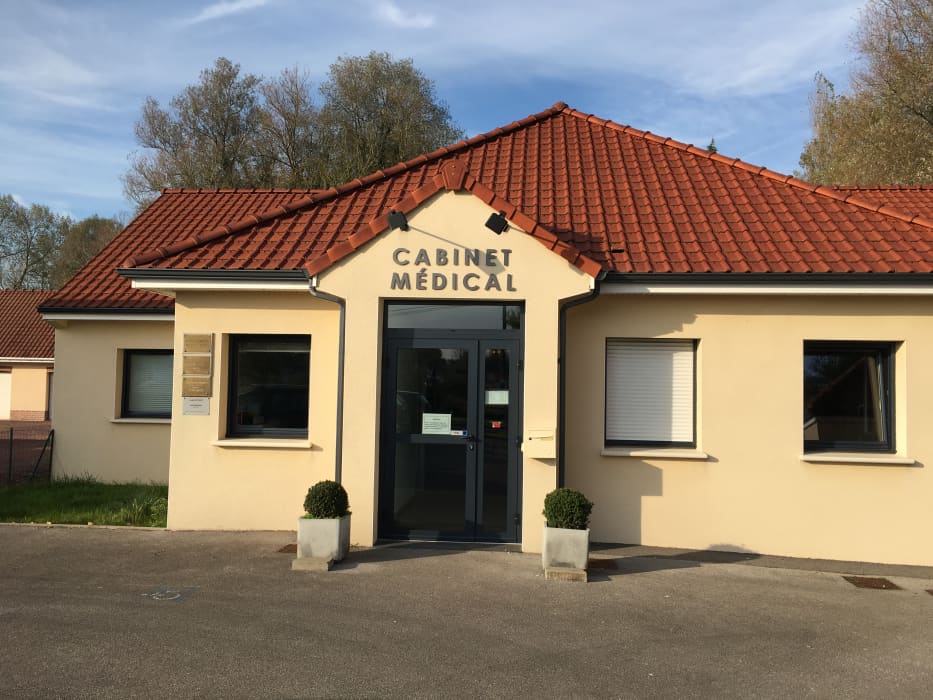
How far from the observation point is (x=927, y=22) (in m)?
21.1

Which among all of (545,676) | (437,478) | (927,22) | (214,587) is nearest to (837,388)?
(437,478)

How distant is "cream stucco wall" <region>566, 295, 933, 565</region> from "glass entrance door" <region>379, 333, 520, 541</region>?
896 millimetres

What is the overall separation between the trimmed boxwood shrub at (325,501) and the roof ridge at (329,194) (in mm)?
3781

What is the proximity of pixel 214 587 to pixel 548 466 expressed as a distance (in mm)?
3698

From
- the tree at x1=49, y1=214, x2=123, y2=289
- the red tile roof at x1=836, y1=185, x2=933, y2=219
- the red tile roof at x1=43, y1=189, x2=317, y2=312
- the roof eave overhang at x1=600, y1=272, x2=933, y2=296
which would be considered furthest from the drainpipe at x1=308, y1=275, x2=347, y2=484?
the tree at x1=49, y1=214, x2=123, y2=289

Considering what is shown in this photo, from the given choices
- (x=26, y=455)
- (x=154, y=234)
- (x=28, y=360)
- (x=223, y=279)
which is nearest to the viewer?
(x=223, y=279)

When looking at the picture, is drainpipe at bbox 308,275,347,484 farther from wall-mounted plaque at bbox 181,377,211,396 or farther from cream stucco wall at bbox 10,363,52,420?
cream stucco wall at bbox 10,363,52,420

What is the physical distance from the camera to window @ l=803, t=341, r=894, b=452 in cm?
888

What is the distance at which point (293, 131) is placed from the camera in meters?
34.8

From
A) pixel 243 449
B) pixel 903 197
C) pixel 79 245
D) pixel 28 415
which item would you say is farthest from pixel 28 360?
pixel 903 197

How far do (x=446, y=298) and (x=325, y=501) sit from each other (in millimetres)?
2679

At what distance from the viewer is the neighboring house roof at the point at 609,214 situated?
28.1 feet

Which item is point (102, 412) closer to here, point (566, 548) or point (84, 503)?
point (84, 503)

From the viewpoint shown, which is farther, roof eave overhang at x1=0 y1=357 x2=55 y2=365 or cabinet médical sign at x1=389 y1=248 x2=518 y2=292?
roof eave overhang at x1=0 y1=357 x2=55 y2=365
